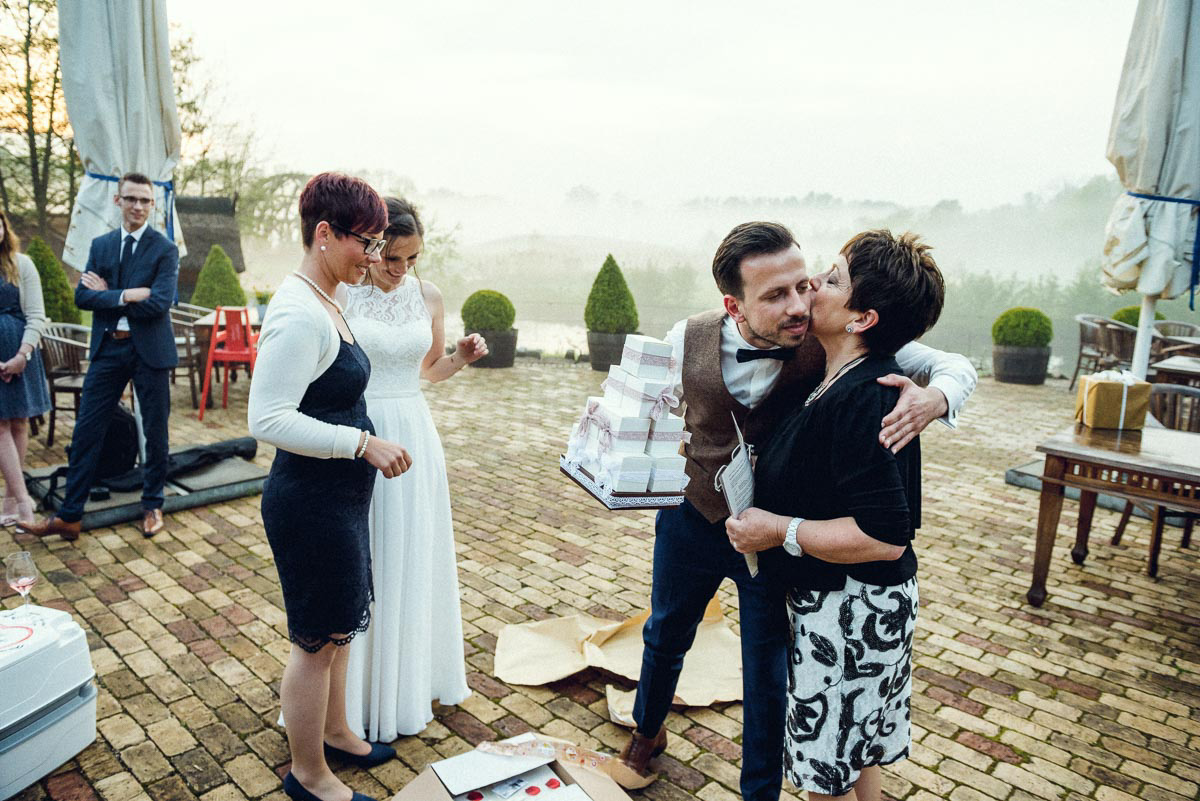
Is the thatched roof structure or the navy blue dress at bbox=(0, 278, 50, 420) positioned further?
the thatched roof structure

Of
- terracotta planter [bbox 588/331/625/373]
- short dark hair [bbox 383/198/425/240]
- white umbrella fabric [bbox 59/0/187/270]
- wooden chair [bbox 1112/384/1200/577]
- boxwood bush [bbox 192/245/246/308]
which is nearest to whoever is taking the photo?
short dark hair [bbox 383/198/425/240]

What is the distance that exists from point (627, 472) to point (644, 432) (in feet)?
0.49

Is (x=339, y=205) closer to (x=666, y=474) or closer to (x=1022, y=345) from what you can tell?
(x=666, y=474)

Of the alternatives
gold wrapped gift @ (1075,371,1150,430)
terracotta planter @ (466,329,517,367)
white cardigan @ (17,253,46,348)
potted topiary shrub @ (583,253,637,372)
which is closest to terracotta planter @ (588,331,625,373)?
potted topiary shrub @ (583,253,637,372)

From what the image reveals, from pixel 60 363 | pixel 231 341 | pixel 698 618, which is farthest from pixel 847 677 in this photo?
pixel 231 341

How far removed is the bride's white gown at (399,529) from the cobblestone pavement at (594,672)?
0.67 ft

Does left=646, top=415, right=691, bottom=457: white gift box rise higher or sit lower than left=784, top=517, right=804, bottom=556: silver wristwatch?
higher

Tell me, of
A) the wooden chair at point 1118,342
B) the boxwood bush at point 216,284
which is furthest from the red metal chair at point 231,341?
the wooden chair at point 1118,342

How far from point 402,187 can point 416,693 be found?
26.5 metres

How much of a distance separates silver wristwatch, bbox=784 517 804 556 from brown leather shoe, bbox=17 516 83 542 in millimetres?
5006

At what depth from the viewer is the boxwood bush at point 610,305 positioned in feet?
42.3

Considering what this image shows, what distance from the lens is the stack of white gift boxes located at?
2111mm

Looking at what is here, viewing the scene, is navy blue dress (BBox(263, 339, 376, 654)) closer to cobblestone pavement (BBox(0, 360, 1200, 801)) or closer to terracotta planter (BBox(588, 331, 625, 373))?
cobblestone pavement (BBox(0, 360, 1200, 801))

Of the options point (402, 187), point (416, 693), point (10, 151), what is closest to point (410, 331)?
point (416, 693)
